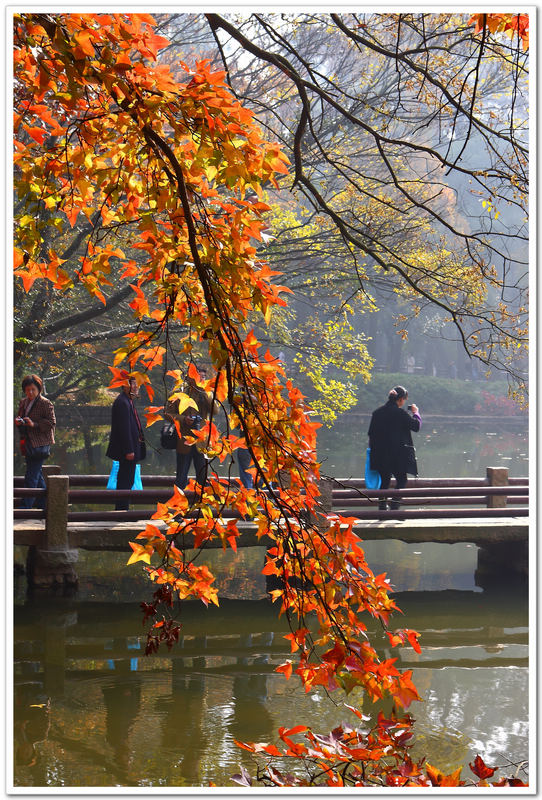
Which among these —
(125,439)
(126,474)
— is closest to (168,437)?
(125,439)

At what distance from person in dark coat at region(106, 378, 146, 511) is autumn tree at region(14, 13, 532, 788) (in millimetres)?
5039

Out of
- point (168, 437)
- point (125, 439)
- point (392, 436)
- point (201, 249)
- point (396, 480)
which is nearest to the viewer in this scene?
point (201, 249)

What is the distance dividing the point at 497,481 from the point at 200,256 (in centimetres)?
816

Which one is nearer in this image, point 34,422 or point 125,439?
point 125,439

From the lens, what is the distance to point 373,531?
28.0ft

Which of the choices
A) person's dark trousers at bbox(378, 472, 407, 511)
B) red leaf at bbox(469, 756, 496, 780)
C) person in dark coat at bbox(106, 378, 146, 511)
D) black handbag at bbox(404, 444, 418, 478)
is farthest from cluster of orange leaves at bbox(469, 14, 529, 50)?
person's dark trousers at bbox(378, 472, 407, 511)

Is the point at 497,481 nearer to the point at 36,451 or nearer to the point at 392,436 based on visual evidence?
the point at 392,436

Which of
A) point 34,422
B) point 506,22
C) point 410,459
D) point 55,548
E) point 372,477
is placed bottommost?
point 55,548

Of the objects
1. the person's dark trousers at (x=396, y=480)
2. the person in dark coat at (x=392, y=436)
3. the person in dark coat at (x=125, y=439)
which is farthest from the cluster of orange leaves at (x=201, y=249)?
the person's dark trousers at (x=396, y=480)

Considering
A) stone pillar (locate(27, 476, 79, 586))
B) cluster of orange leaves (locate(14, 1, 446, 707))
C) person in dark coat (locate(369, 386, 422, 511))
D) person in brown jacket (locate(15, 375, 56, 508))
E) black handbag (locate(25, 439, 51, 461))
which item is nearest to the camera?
cluster of orange leaves (locate(14, 1, 446, 707))

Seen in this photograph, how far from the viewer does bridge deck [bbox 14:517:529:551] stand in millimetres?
7934

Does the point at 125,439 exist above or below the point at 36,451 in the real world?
above

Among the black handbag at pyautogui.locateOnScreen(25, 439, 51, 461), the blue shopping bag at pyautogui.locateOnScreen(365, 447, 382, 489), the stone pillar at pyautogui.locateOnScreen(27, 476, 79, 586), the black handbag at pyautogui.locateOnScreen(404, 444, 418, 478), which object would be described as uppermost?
the black handbag at pyautogui.locateOnScreen(25, 439, 51, 461)

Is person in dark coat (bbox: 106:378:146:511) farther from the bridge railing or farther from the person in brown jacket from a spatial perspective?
the person in brown jacket
